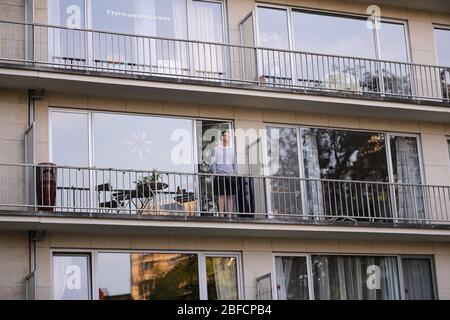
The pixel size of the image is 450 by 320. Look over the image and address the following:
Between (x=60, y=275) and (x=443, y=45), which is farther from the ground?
(x=443, y=45)

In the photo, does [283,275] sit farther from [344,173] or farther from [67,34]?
[67,34]

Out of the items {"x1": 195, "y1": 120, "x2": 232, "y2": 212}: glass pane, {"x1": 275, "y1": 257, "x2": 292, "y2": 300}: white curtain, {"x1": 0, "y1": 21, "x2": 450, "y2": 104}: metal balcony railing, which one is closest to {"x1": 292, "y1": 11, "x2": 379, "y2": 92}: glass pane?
{"x1": 0, "y1": 21, "x2": 450, "y2": 104}: metal balcony railing

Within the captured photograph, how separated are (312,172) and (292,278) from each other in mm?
2755

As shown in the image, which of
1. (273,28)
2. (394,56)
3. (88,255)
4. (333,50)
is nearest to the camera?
(88,255)

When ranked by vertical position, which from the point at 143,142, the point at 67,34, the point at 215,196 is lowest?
the point at 215,196

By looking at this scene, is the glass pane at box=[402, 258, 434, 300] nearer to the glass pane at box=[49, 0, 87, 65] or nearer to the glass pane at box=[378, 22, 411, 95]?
the glass pane at box=[378, 22, 411, 95]

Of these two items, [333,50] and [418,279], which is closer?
[418,279]

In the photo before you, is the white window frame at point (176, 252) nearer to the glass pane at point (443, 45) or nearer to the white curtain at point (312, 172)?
the white curtain at point (312, 172)

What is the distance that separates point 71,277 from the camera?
2094 centimetres

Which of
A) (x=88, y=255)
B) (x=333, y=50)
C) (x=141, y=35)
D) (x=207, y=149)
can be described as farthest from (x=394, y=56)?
(x=88, y=255)

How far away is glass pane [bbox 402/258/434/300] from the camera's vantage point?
948 inches

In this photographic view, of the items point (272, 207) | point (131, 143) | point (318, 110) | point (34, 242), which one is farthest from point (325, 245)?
point (34, 242)

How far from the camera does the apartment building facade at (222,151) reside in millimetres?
21062

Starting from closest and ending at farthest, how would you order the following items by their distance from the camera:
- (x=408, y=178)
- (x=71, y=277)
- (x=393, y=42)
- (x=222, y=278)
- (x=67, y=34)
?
(x=71, y=277) < (x=222, y=278) < (x=67, y=34) < (x=408, y=178) < (x=393, y=42)
